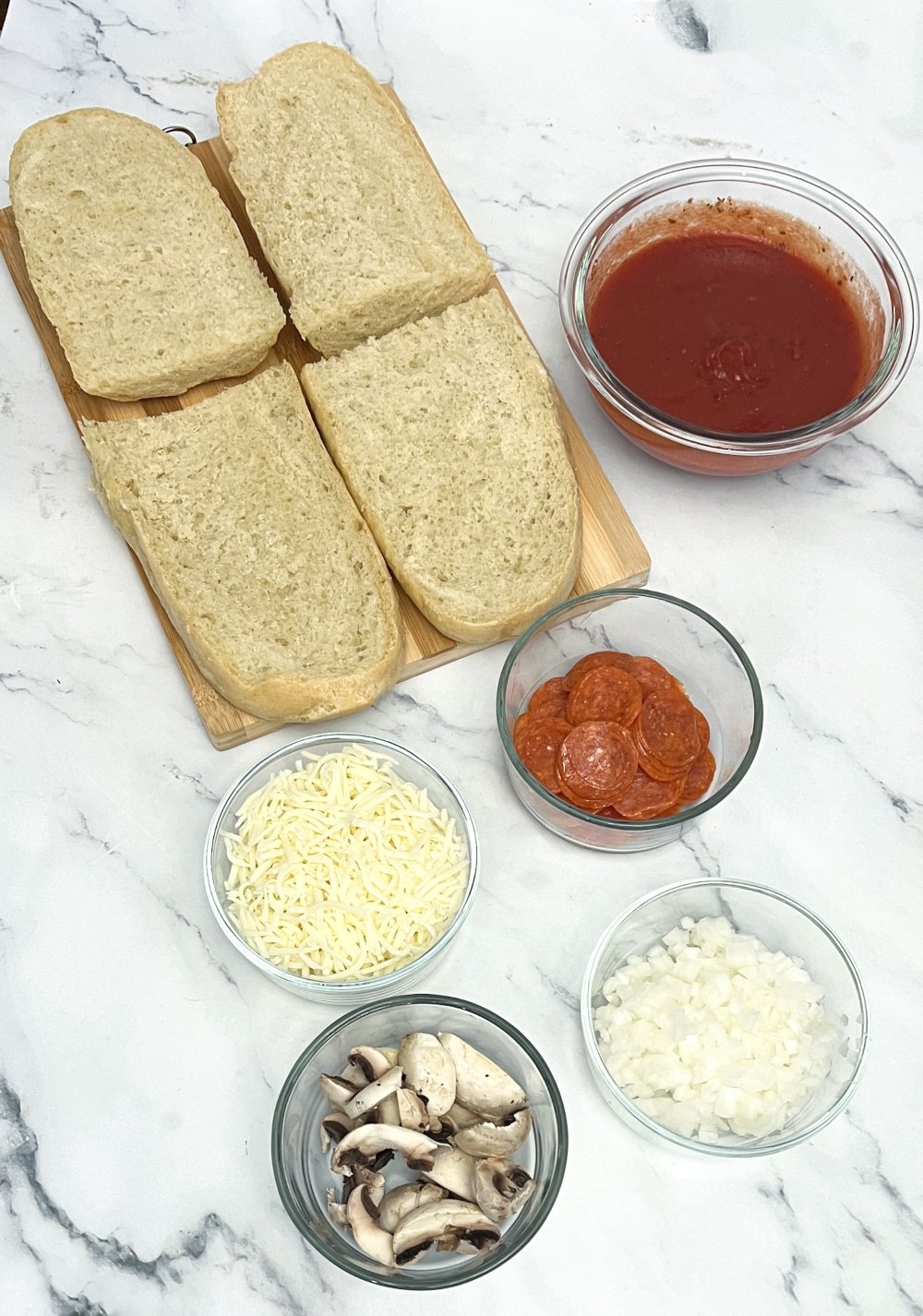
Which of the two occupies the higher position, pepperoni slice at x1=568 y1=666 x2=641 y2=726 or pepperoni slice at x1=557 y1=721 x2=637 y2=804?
pepperoni slice at x1=568 y1=666 x2=641 y2=726

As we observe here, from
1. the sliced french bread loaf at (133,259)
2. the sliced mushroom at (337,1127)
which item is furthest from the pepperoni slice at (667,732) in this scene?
the sliced french bread loaf at (133,259)

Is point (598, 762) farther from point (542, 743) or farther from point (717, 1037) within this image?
point (717, 1037)

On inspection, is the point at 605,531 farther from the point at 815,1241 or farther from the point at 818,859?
the point at 815,1241

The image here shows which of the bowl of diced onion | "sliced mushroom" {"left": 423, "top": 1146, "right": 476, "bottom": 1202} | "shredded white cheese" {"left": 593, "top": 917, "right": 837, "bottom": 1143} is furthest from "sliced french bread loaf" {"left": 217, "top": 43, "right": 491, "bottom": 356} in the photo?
"sliced mushroom" {"left": 423, "top": 1146, "right": 476, "bottom": 1202}

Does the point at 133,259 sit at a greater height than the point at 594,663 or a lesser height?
greater

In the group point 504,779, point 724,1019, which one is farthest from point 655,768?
point 724,1019

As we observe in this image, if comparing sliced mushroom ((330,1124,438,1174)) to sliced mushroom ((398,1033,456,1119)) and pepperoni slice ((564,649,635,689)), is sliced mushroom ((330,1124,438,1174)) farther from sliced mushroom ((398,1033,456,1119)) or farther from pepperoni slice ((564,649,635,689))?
pepperoni slice ((564,649,635,689))
